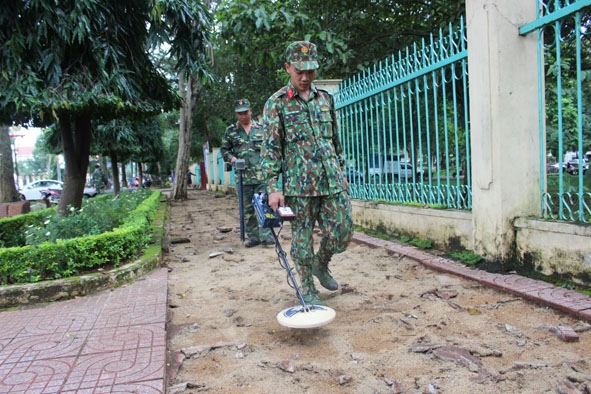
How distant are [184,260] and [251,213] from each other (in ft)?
3.60

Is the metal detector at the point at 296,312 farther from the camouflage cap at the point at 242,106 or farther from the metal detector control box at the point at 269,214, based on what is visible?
the camouflage cap at the point at 242,106

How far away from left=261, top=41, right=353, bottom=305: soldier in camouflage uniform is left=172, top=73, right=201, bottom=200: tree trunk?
40.4ft

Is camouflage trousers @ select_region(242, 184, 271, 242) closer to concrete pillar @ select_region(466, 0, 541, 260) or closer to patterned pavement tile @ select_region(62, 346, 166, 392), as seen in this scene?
concrete pillar @ select_region(466, 0, 541, 260)

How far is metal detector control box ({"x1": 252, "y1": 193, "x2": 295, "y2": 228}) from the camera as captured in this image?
2645 mm

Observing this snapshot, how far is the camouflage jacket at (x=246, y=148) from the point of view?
5602mm

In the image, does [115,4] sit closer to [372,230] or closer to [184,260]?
[184,260]

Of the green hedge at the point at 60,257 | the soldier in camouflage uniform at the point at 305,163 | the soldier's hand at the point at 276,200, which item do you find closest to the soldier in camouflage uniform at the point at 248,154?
the green hedge at the point at 60,257

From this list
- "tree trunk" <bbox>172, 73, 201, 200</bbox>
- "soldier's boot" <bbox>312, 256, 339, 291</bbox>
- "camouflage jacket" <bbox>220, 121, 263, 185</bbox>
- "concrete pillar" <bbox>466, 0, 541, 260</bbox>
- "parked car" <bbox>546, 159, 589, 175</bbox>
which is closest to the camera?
"soldier's boot" <bbox>312, 256, 339, 291</bbox>

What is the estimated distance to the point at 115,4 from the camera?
5.10 meters

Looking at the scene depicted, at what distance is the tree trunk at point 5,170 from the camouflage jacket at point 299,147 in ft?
37.6

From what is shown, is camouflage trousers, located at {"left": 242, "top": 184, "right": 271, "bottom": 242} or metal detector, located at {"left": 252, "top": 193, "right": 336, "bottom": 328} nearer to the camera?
metal detector, located at {"left": 252, "top": 193, "right": 336, "bottom": 328}

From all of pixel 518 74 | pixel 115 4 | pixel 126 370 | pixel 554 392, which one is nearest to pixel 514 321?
pixel 554 392

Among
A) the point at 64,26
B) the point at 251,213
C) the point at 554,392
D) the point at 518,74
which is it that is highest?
the point at 64,26

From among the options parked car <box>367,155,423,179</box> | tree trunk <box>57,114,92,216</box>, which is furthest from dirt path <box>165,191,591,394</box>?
tree trunk <box>57,114,92,216</box>
